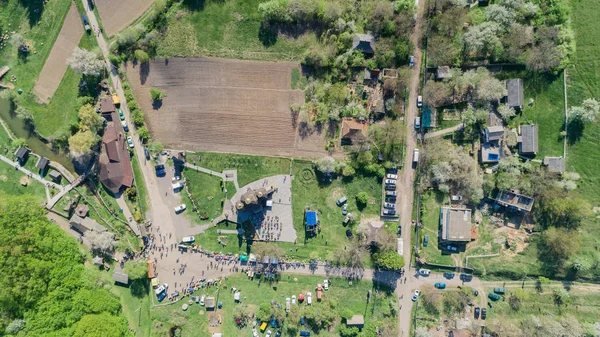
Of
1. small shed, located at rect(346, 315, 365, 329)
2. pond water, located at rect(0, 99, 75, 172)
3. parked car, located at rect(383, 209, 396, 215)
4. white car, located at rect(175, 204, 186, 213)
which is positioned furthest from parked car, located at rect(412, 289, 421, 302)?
pond water, located at rect(0, 99, 75, 172)

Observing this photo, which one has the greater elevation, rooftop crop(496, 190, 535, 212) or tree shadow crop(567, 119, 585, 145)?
tree shadow crop(567, 119, 585, 145)

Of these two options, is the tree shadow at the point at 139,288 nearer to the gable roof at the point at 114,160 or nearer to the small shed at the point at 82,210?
the small shed at the point at 82,210

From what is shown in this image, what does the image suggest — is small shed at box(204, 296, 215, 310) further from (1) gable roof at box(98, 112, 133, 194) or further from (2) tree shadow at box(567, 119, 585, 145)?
(2) tree shadow at box(567, 119, 585, 145)

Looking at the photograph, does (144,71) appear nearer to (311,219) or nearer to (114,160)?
(114,160)

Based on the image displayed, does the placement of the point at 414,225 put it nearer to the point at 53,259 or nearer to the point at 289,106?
the point at 289,106

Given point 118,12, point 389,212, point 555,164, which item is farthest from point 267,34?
point 555,164
